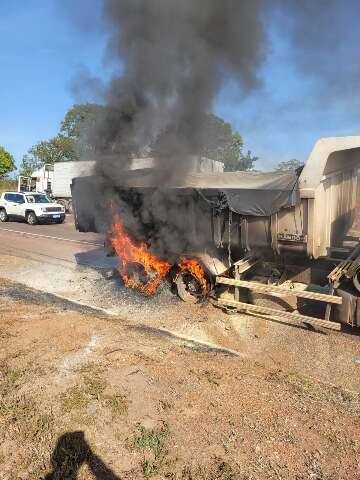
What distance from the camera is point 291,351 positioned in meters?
6.00

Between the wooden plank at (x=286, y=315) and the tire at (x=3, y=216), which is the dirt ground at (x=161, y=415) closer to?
the wooden plank at (x=286, y=315)

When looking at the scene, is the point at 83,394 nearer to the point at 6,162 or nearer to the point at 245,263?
the point at 245,263

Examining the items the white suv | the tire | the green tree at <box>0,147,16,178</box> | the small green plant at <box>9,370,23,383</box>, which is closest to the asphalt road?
the white suv

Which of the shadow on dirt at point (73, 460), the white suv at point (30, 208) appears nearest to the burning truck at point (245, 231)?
the shadow on dirt at point (73, 460)

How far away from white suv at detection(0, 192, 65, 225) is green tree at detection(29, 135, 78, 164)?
83.9ft

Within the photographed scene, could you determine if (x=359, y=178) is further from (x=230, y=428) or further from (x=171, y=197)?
(x=230, y=428)

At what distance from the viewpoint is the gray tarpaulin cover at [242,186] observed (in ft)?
21.0

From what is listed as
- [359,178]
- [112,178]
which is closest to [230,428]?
[112,178]

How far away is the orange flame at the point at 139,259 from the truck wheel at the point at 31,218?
1557 cm

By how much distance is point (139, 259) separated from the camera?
8.31 metres

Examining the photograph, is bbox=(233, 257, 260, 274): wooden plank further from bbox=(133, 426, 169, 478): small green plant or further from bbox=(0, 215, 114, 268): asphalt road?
bbox=(0, 215, 114, 268): asphalt road

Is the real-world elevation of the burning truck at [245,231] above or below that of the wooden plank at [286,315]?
above

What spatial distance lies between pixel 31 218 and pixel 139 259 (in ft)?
54.7

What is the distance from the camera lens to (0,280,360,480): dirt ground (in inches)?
142
